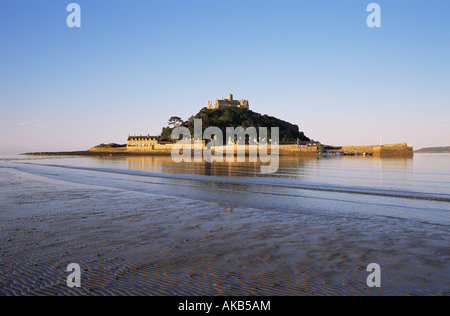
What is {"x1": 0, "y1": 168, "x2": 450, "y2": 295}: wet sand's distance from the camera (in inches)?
176

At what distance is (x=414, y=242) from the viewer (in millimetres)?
6688

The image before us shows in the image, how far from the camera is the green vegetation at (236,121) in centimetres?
12438

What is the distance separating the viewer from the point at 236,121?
127125 mm

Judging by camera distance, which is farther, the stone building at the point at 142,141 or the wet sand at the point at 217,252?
the stone building at the point at 142,141

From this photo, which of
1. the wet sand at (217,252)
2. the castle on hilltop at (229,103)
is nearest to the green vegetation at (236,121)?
the castle on hilltop at (229,103)

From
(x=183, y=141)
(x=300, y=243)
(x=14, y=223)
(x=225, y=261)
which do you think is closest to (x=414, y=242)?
(x=300, y=243)

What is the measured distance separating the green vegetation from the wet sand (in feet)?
363

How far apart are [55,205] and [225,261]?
8.36 metres

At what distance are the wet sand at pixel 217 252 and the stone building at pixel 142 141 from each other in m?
123

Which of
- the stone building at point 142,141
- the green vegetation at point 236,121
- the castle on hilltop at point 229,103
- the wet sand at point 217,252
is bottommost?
the wet sand at point 217,252

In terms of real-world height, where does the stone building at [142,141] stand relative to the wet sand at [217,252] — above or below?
above

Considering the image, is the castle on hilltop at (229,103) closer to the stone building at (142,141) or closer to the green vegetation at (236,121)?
the green vegetation at (236,121)

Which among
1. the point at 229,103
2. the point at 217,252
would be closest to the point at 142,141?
the point at 229,103
